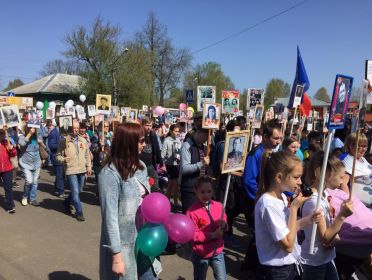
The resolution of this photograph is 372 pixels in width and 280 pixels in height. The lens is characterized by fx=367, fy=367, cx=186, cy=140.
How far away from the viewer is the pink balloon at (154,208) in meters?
2.82

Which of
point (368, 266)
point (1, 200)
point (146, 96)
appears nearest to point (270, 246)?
point (368, 266)

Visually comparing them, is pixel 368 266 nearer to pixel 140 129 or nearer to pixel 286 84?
pixel 140 129

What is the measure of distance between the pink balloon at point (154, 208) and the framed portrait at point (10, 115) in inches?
230

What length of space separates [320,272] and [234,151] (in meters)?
1.64

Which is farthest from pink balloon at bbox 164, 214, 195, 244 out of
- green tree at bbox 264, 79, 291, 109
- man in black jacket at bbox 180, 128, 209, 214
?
green tree at bbox 264, 79, 291, 109

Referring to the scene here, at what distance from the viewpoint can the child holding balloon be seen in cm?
355

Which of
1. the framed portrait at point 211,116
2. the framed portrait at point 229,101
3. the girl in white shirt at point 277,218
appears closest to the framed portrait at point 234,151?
the girl in white shirt at point 277,218

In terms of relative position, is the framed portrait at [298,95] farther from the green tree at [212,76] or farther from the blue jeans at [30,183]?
the green tree at [212,76]

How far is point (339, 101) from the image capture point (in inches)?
117

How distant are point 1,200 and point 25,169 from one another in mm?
1176

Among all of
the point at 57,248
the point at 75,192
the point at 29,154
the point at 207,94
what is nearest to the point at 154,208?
the point at 57,248

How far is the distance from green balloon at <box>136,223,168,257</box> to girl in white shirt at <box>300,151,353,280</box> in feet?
3.80

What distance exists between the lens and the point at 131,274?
2729 mm

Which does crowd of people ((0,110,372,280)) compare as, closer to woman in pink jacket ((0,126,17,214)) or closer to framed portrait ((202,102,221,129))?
framed portrait ((202,102,221,129))
